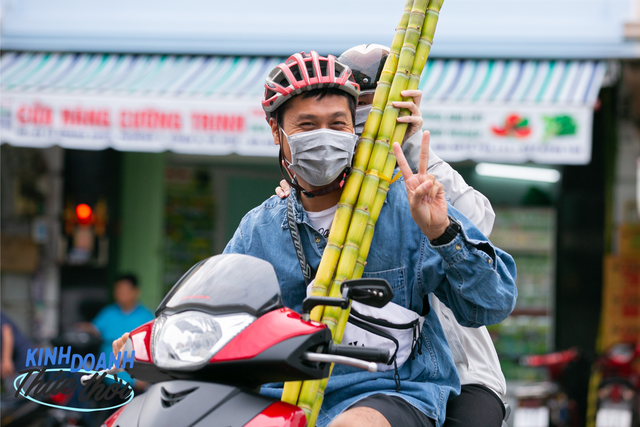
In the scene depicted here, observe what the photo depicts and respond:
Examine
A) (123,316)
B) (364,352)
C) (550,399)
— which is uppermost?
(364,352)

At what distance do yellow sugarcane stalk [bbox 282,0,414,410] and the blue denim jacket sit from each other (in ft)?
0.46

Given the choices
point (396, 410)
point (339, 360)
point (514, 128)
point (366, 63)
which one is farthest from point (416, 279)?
point (514, 128)

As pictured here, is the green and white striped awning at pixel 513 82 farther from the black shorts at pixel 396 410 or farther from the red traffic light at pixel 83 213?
the black shorts at pixel 396 410

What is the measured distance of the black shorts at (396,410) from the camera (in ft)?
5.58

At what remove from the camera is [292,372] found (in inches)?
54.7

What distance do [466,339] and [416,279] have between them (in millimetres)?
502

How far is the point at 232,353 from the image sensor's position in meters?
1.37

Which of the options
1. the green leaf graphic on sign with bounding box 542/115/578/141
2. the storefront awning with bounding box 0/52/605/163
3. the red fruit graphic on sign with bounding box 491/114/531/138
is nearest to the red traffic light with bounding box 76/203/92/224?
the storefront awning with bounding box 0/52/605/163

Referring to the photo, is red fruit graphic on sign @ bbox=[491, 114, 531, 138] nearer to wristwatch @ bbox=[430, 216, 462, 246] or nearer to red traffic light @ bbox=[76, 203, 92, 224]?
wristwatch @ bbox=[430, 216, 462, 246]

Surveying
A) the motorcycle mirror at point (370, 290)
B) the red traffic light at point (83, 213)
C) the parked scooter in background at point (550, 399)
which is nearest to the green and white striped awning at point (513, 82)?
the parked scooter in background at point (550, 399)

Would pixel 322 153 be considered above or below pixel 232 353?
above

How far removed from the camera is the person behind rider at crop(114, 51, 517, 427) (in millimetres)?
1758

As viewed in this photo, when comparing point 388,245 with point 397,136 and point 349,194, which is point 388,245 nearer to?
point 349,194

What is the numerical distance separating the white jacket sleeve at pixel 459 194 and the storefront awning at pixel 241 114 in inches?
146
